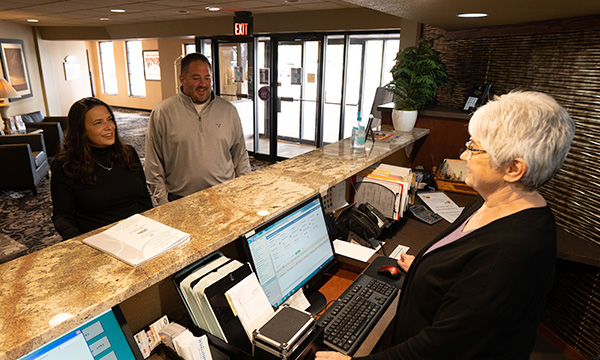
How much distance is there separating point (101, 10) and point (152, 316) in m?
5.86

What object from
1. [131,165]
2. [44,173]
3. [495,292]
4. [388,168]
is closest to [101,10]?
→ [44,173]

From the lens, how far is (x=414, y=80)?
294 cm

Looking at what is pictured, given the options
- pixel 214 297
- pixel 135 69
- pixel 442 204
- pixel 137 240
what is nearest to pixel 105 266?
pixel 137 240

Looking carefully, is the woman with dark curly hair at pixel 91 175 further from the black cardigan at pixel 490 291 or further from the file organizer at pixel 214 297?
the black cardigan at pixel 490 291

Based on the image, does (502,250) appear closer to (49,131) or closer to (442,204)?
(442,204)

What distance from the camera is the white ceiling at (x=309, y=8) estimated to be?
189cm

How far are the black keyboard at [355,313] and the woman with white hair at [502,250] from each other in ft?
0.73

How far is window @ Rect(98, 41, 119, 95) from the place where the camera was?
41.4 feet

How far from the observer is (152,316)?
118 cm

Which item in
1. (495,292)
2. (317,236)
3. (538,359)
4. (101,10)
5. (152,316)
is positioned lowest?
(538,359)

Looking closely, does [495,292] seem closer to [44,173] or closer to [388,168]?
[388,168]

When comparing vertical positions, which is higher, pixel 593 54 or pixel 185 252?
pixel 593 54

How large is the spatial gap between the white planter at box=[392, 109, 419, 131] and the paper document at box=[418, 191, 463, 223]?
62cm

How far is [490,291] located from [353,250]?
3.07ft
